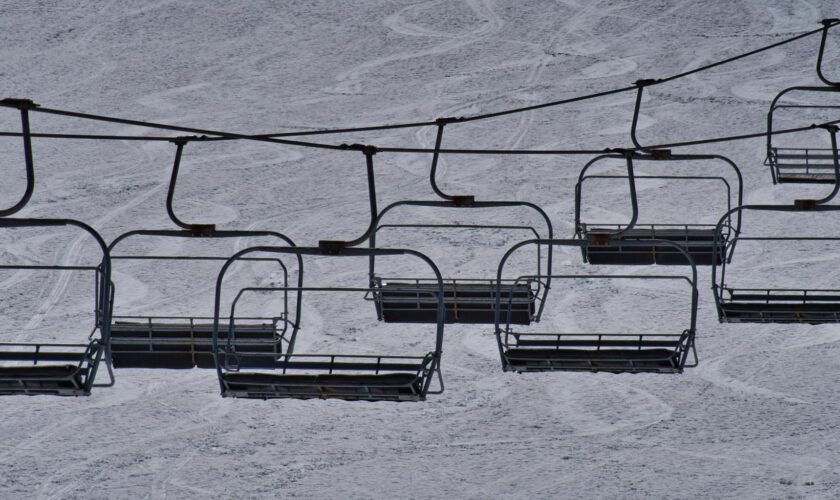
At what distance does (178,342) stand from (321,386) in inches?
39.9

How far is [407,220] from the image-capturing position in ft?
33.9

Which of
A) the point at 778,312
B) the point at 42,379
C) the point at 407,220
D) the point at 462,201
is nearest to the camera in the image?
the point at 42,379

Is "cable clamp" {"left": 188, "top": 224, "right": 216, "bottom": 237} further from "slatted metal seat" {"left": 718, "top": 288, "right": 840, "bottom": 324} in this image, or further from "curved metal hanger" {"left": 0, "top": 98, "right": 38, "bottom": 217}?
"slatted metal seat" {"left": 718, "top": 288, "right": 840, "bottom": 324}

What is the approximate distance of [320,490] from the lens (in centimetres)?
632

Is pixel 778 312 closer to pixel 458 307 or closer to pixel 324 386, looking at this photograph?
pixel 458 307

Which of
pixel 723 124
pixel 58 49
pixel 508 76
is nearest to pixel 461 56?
pixel 508 76

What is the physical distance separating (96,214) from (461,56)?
18.4ft

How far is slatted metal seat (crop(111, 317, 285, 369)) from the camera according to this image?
3.65 meters

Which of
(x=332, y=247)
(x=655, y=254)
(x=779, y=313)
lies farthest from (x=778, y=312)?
(x=332, y=247)

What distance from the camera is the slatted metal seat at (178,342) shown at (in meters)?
3.65

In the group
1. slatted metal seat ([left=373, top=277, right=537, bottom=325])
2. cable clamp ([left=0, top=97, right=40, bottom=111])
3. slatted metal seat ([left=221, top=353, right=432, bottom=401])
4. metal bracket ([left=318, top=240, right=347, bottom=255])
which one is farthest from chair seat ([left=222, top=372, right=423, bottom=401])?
slatted metal seat ([left=373, top=277, right=537, bottom=325])

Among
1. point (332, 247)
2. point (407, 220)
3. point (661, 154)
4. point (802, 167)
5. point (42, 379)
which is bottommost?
point (407, 220)

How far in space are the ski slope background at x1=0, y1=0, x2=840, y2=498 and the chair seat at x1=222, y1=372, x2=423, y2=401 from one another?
11.2 ft

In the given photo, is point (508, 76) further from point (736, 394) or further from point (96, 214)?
point (736, 394)
